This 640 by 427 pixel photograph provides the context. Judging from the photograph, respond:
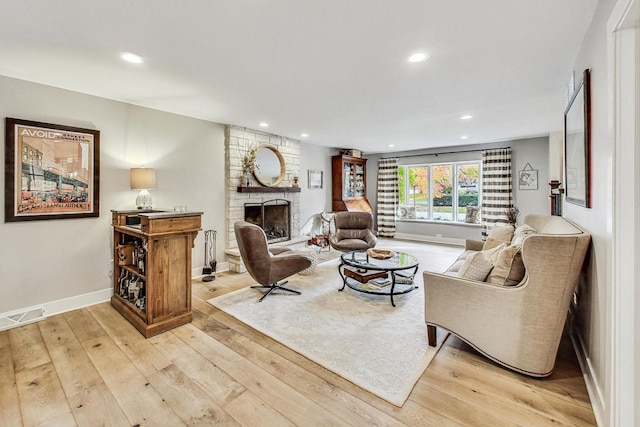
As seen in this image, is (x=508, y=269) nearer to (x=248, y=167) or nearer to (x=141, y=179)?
(x=141, y=179)

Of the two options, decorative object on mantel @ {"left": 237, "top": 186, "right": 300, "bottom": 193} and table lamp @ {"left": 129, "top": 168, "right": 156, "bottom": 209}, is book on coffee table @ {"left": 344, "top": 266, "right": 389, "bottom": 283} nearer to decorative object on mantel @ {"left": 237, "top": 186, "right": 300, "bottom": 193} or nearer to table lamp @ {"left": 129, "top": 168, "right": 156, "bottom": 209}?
decorative object on mantel @ {"left": 237, "top": 186, "right": 300, "bottom": 193}

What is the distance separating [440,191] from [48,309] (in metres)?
7.40

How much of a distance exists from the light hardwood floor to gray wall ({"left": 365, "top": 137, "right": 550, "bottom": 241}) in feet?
14.3

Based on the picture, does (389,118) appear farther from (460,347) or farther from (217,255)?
(217,255)

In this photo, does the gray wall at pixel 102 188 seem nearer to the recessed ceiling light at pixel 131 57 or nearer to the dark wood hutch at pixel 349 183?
the recessed ceiling light at pixel 131 57

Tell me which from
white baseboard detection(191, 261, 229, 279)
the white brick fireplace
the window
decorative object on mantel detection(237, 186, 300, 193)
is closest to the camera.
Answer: white baseboard detection(191, 261, 229, 279)

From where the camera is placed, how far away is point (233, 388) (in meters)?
1.89

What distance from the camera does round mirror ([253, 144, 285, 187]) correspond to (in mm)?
5137

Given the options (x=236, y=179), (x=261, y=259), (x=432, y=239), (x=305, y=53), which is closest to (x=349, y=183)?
(x=432, y=239)

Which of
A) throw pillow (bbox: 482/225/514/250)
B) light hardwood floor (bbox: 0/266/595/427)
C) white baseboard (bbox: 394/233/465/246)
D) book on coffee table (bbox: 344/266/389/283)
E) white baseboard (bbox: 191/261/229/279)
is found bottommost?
light hardwood floor (bbox: 0/266/595/427)

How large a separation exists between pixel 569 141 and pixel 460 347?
6.63 ft

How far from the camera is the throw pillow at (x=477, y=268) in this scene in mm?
2178

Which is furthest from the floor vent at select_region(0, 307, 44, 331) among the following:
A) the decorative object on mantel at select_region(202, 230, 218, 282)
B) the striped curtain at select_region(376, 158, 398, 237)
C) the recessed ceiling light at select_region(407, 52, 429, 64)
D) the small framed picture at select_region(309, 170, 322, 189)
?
the striped curtain at select_region(376, 158, 398, 237)

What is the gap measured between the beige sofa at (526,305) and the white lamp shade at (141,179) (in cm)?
342
